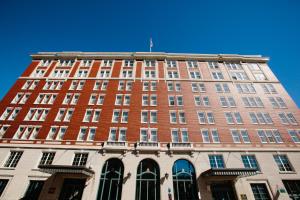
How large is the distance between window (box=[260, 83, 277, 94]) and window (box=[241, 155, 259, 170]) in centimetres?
1565

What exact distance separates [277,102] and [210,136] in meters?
16.6

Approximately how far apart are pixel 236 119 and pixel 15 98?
42.8 meters

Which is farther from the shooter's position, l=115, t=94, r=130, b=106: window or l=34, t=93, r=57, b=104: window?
l=34, t=93, r=57, b=104: window

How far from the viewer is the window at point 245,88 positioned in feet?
112

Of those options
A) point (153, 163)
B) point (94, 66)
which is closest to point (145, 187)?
point (153, 163)

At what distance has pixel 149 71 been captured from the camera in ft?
125

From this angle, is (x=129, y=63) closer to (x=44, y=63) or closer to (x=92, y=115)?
(x=92, y=115)

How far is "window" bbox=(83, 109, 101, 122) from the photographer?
98.2 feet

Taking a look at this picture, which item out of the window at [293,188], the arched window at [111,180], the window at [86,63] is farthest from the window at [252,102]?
the window at [86,63]

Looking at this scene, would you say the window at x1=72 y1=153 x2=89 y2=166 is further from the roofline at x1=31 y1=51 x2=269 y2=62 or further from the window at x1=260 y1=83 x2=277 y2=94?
the window at x1=260 y1=83 x2=277 y2=94

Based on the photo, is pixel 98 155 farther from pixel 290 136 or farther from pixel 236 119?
pixel 290 136

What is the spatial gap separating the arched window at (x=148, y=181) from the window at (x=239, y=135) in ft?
45.7

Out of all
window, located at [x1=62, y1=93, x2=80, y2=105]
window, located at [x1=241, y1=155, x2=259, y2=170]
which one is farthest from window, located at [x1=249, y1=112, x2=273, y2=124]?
window, located at [x1=62, y1=93, x2=80, y2=105]

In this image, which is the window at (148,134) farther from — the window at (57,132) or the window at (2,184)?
the window at (2,184)
